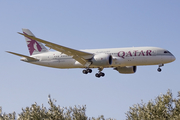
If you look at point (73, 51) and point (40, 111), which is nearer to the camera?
point (40, 111)

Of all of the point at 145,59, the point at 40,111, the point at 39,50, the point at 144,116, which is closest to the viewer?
the point at 40,111

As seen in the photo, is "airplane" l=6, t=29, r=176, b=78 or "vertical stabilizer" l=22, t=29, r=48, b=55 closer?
"airplane" l=6, t=29, r=176, b=78

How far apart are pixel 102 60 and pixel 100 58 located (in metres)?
0.43

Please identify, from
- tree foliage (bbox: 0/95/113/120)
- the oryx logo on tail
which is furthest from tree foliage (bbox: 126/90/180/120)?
the oryx logo on tail

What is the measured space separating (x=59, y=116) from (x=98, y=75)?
20.3 m

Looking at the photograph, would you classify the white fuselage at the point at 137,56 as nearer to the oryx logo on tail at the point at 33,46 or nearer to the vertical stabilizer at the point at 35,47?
the vertical stabilizer at the point at 35,47

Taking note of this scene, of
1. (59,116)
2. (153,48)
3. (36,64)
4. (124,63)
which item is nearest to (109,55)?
(124,63)

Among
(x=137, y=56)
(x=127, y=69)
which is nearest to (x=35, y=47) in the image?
(x=127, y=69)

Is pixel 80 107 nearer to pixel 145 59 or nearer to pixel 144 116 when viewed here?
pixel 144 116

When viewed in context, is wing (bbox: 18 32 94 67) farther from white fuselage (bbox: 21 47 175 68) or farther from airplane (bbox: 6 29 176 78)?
white fuselage (bbox: 21 47 175 68)

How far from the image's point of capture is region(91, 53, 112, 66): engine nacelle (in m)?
51.8

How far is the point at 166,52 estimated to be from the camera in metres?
52.2

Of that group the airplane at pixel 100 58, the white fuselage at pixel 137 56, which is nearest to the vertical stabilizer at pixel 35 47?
the airplane at pixel 100 58

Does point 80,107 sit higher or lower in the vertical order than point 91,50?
lower
